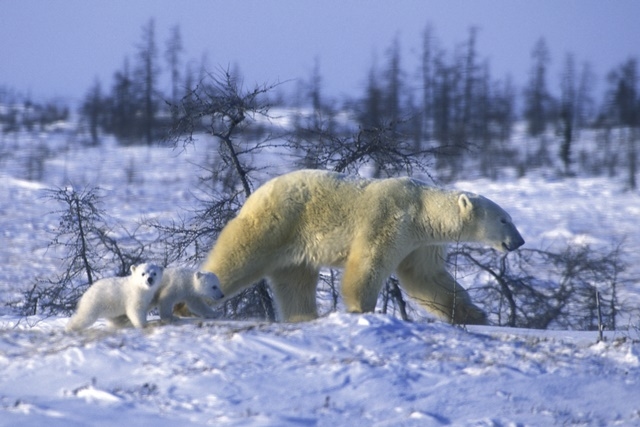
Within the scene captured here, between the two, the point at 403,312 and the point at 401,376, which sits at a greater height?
the point at 401,376

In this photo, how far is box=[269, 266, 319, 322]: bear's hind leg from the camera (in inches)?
324

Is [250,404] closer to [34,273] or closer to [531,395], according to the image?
[531,395]

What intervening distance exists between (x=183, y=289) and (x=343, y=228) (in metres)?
1.53

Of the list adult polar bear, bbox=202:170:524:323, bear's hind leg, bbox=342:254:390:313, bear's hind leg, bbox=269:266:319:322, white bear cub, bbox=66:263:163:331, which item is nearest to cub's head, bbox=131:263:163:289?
white bear cub, bbox=66:263:163:331

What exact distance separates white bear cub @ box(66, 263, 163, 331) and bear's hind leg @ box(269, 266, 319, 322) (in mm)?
1855

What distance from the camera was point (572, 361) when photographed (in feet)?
18.4

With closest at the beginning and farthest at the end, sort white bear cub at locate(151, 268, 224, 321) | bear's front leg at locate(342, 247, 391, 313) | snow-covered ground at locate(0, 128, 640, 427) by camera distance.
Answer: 1. snow-covered ground at locate(0, 128, 640, 427)
2. white bear cub at locate(151, 268, 224, 321)
3. bear's front leg at locate(342, 247, 391, 313)

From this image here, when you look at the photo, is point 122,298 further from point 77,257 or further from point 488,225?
point 77,257

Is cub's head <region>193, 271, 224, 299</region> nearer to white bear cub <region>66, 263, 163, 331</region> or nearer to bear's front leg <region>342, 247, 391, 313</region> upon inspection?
white bear cub <region>66, 263, 163, 331</region>

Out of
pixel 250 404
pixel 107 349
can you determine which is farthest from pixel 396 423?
pixel 107 349

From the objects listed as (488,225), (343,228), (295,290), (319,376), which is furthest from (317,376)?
(488,225)

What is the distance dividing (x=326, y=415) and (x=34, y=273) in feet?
47.0

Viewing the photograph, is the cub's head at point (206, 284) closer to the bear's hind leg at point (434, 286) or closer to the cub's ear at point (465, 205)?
the bear's hind leg at point (434, 286)

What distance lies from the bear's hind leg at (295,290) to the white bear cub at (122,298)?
1.85 metres
